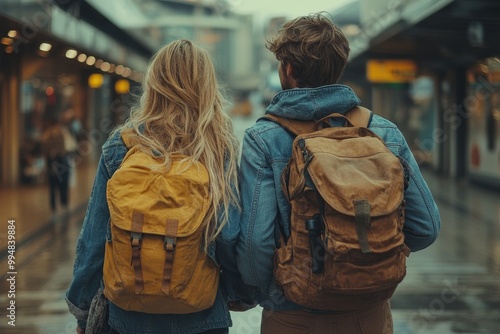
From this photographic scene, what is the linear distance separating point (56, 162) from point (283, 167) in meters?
11.5

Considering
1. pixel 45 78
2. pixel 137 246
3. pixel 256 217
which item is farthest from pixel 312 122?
pixel 45 78

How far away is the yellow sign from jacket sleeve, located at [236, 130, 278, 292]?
58.0ft

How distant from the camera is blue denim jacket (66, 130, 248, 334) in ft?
8.29

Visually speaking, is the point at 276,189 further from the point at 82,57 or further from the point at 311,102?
the point at 82,57

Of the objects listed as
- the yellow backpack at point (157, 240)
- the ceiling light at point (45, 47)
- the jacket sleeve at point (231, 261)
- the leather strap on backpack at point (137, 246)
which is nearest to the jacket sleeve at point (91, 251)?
the yellow backpack at point (157, 240)

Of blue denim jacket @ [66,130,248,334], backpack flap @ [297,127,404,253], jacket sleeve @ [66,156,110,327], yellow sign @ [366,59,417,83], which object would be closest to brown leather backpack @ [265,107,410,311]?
backpack flap @ [297,127,404,253]

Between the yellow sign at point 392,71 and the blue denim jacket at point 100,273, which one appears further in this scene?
the yellow sign at point 392,71

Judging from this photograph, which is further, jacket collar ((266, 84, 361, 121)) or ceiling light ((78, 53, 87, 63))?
ceiling light ((78, 53, 87, 63))

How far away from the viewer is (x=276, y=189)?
2459 mm

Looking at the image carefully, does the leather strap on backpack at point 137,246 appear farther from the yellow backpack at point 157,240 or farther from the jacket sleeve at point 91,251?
the jacket sleeve at point 91,251

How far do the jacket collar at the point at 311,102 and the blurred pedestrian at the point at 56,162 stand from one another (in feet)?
36.9

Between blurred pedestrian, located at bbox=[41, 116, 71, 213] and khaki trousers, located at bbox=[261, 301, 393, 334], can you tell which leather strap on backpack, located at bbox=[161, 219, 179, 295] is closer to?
khaki trousers, located at bbox=[261, 301, 393, 334]

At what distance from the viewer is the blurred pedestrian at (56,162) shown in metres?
13.3

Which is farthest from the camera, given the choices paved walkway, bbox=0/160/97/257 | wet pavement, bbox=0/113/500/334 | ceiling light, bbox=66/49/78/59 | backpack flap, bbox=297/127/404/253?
ceiling light, bbox=66/49/78/59
